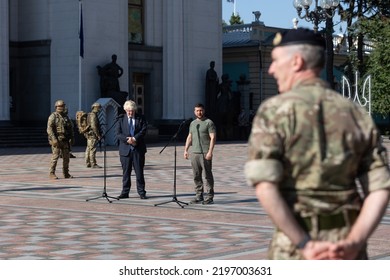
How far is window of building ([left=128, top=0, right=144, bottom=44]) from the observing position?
5009 centimetres

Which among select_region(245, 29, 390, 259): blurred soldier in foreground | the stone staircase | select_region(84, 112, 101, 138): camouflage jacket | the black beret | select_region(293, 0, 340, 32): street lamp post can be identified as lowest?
the stone staircase

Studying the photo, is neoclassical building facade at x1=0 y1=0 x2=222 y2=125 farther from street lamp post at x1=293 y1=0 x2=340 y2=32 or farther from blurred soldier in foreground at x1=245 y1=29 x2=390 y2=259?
blurred soldier in foreground at x1=245 y1=29 x2=390 y2=259

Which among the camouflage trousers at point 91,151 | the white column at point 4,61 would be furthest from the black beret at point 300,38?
the white column at point 4,61

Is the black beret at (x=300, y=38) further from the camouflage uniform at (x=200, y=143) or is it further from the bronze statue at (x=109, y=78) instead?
the bronze statue at (x=109, y=78)

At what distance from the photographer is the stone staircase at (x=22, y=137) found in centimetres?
4178

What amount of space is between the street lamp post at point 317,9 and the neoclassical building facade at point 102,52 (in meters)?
12.9

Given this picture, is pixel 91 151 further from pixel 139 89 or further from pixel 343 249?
pixel 139 89

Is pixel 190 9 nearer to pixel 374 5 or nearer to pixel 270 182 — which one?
pixel 374 5

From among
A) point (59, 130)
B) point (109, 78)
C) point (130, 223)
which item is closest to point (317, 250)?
point (130, 223)

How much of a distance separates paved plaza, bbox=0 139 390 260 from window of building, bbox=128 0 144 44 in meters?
27.4

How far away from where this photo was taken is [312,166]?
4039 mm

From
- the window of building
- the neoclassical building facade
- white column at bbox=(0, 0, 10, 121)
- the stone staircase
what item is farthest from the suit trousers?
the window of building

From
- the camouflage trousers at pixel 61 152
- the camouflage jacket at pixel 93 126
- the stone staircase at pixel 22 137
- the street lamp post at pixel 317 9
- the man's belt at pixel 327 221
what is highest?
the street lamp post at pixel 317 9

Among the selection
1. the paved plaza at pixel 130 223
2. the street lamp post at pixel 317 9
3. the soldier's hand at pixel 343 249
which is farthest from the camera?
the street lamp post at pixel 317 9
